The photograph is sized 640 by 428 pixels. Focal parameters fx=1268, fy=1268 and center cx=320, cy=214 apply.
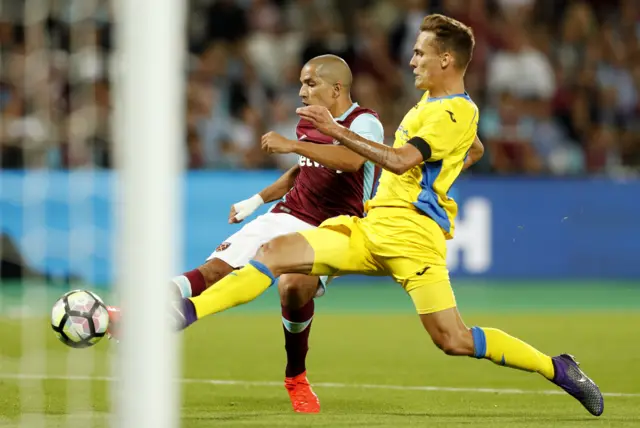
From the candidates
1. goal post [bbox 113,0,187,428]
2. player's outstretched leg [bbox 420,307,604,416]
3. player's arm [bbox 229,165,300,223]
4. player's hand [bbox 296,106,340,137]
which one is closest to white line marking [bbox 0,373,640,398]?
player's outstretched leg [bbox 420,307,604,416]

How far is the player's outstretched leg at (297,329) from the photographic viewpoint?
6852 millimetres

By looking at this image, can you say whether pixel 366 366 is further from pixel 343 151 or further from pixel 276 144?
pixel 276 144

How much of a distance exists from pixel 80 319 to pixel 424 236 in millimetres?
1775

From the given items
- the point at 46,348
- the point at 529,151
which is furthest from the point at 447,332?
the point at 529,151

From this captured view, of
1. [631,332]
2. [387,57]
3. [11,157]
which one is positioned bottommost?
[631,332]

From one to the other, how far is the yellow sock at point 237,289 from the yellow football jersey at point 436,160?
0.81 m

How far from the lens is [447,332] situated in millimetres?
6336

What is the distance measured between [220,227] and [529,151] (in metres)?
4.22

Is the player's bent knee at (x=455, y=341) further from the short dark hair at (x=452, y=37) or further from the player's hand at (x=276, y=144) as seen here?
the short dark hair at (x=452, y=37)

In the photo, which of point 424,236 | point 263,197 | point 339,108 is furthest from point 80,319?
point 339,108

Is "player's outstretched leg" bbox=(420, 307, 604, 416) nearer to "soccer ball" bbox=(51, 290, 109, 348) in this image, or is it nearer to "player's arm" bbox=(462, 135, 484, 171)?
"player's arm" bbox=(462, 135, 484, 171)

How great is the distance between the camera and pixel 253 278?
243 inches

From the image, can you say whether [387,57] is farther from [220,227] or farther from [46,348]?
[46,348]

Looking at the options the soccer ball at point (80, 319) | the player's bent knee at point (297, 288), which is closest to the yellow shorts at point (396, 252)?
the player's bent knee at point (297, 288)
